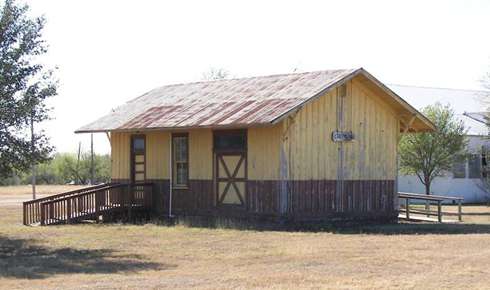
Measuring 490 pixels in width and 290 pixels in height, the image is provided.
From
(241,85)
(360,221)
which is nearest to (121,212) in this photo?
(241,85)

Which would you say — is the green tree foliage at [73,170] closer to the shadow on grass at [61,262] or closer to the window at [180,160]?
the window at [180,160]

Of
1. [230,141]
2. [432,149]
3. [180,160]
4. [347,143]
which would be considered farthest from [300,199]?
[432,149]

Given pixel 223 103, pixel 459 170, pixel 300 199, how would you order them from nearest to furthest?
pixel 300 199
pixel 223 103
pixel 459 170

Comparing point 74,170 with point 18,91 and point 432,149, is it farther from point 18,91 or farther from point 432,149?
point 18,91

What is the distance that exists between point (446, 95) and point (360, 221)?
2435cm

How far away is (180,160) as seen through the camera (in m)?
29.1

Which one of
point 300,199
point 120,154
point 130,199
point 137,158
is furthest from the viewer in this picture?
point 120,154

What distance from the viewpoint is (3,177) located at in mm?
21547

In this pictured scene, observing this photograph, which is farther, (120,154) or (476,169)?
(476,169)

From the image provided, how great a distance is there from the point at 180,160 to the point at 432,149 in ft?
51.8

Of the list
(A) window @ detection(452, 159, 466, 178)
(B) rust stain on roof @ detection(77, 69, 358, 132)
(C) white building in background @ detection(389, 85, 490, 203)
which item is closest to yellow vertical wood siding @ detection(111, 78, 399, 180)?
(B) rust stain on roof @ detection(77, 69, 358, 132)

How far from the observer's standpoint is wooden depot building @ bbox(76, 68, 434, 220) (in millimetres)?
26062

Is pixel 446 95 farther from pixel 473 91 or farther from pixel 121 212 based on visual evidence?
pixel 121 212

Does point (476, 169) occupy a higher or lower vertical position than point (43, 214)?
higher
